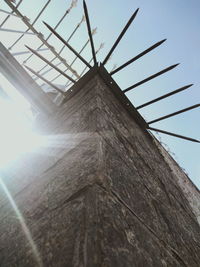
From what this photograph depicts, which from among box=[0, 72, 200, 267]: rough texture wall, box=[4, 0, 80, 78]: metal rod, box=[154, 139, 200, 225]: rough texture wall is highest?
box=[4, 0, 80, 78]: metal rod

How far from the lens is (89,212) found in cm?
91

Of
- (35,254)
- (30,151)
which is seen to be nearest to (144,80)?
(30,151)

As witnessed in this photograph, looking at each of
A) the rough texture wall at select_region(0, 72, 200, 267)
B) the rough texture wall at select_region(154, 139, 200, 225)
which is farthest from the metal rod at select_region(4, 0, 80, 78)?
the rough texture wall at select_region(0, 72, 200, 267)

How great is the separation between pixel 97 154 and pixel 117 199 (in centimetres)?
30

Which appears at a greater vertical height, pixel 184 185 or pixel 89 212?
pixel 89 212

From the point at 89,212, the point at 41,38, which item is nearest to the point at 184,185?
the point at 89,212

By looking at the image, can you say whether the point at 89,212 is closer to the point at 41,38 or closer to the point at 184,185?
the point at 184,185

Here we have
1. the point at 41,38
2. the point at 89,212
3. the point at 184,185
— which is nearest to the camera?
the point at 89,212

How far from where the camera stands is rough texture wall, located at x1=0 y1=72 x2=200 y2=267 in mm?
845

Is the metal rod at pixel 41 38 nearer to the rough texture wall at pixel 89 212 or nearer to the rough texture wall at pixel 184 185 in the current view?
the rough texture wall at pixel 184 185

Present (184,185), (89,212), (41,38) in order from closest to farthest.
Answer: (89,212) < (184,185) < (41,38)

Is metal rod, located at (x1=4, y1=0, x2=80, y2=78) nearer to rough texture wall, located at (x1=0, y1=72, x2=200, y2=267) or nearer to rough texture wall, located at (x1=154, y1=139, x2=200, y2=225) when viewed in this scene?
rough texture wall, located at (x1=154, y1=139, x2=200, y2=225)

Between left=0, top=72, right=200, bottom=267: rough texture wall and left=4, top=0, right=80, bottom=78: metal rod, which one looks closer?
left=0, top=72, right=200, bottom=267: rough texture wall

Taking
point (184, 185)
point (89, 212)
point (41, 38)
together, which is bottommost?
point (184, 185)
